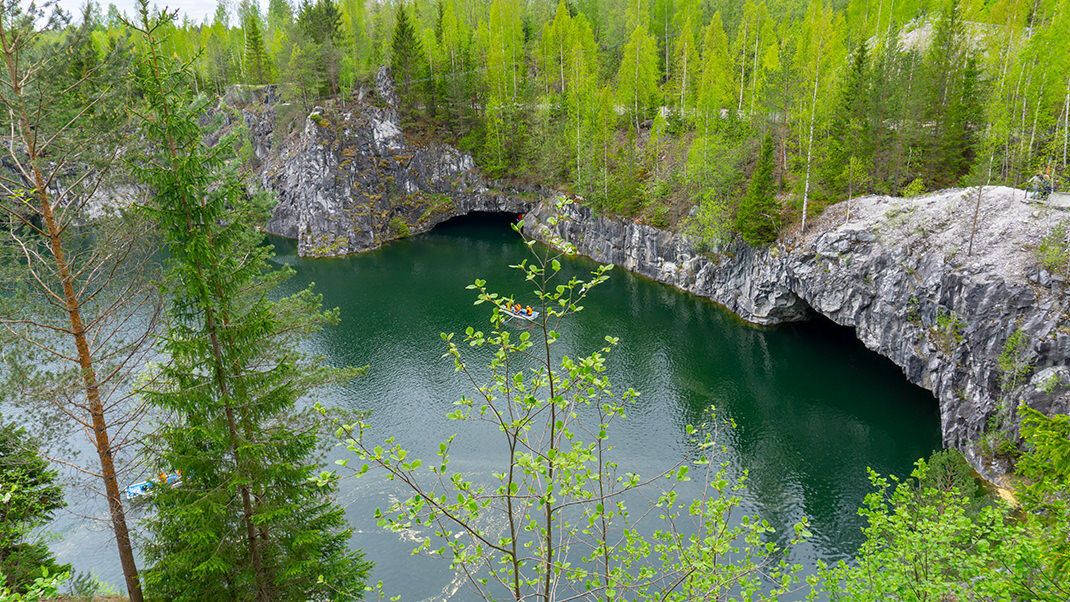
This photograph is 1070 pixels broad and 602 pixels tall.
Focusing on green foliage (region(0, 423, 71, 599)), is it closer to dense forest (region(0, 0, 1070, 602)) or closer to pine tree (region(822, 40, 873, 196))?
dense forest (region(0, 0, 1070, 602))

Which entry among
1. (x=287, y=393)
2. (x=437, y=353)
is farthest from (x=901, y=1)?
(x=287, y=393)

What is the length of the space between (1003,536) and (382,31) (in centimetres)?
8278

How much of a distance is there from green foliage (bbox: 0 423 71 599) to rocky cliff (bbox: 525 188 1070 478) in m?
12.5

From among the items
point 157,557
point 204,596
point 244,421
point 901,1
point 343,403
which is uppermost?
point 901,1

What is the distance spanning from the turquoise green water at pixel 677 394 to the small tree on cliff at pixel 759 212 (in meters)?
6.22

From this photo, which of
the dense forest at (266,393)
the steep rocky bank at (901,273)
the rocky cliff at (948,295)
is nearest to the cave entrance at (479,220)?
the steep rocky bank at (901,273)

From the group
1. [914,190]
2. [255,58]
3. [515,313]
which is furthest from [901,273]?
[255,58]

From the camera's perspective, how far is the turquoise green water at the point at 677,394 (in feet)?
80.2

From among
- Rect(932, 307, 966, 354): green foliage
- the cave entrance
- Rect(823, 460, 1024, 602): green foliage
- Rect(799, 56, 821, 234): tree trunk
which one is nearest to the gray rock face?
the cave entrance

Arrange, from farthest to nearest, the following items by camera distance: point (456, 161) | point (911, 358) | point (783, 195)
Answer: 1. point (456, 161)
2. point (783, 195)
3. point (911, 358)

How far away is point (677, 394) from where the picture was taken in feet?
108

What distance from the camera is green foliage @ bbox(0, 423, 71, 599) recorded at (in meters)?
10.8

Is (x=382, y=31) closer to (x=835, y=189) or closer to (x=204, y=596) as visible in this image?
(x=835, y=189)

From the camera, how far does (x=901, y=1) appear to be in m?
55.1
